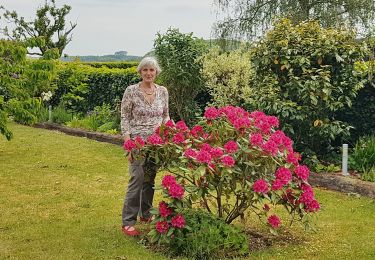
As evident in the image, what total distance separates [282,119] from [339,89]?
1.01m

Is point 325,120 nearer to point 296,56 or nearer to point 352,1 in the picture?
point 296,56

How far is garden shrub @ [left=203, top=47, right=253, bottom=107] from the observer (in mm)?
11031

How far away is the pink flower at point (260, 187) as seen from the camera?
485cm

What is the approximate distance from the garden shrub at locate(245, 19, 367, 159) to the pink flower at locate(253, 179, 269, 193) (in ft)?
12.6

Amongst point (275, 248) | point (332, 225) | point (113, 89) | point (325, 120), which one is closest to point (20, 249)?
point (275, 248)

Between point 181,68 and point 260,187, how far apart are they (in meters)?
7.08

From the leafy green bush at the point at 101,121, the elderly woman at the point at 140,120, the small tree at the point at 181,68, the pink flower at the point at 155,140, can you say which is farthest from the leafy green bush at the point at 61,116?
the pink flower at the point at 155,140

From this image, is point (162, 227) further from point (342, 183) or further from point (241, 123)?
point (342, 183)

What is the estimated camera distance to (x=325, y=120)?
8797mm

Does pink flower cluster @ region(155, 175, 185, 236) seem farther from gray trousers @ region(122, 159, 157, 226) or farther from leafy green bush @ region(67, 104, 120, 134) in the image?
leafy green bush @ region(67, 104, 120, 134)

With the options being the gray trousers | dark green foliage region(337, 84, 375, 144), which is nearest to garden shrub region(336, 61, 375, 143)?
dark green foliage region(337, 84, 375, 144)

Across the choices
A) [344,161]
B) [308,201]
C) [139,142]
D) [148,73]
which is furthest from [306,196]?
[344,161]

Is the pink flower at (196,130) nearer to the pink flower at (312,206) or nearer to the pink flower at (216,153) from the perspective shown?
the pink flower at (216,153)

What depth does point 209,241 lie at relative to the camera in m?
5.03
